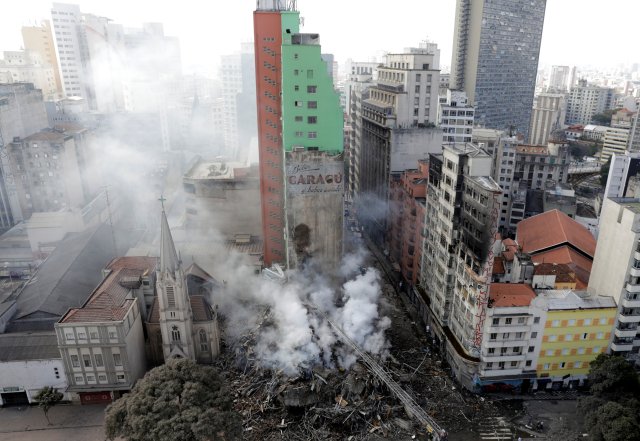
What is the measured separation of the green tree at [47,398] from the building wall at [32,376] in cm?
55

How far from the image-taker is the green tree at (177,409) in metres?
23.0

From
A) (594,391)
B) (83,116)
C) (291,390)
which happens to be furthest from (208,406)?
(83,116)

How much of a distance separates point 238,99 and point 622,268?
7370cm

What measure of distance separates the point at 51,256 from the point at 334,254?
2876cm

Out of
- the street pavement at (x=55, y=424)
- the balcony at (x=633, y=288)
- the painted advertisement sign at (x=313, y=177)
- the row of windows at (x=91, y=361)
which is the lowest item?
the street pavement at (x=55, y=424)

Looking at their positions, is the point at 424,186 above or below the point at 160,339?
above

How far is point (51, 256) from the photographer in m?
A: 46.1

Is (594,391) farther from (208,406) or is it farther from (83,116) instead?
(83,116)

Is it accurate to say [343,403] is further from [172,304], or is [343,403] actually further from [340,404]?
[172,304]

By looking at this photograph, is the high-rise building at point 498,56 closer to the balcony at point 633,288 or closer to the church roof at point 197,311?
the balcony at point 633,288

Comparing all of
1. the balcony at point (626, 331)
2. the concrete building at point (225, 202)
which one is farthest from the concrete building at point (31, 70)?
the balcony at point (626, 331)

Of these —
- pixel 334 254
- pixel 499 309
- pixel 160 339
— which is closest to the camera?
pixel 499 309

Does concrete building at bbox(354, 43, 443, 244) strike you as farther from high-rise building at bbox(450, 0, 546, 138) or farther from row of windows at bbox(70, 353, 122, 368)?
high-rise building at bbox(450, 0, 546, 138)

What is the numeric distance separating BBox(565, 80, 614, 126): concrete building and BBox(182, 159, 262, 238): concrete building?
124 metres
